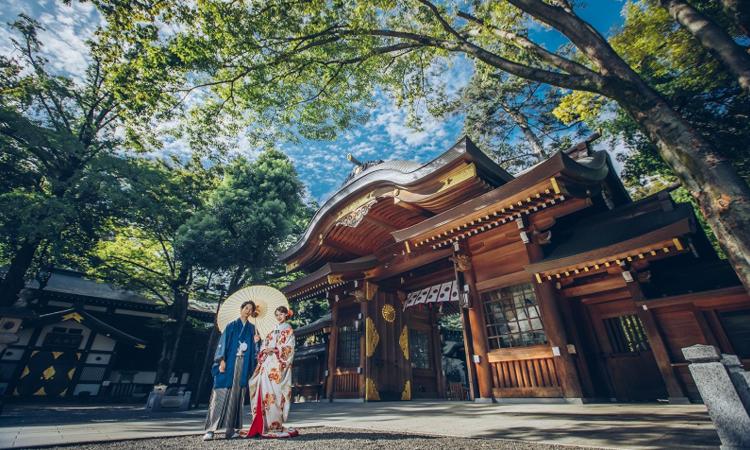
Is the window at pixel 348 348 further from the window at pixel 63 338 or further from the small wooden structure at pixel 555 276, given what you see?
the window at pixel 63 338

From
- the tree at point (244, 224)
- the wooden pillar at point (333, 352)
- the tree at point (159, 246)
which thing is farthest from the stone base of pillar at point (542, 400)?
the tree at point (159, 246)

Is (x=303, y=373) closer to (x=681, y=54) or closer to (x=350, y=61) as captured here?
(x=350, y=61)

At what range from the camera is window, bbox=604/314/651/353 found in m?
6.44

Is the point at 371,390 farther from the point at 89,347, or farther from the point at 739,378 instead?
the point at 89,347

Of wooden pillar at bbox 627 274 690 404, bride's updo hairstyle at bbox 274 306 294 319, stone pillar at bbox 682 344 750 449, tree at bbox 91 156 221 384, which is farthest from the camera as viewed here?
tree at bbox 91 156 221 384

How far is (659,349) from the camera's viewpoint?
573 centimetres

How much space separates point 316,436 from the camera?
3.59 meters

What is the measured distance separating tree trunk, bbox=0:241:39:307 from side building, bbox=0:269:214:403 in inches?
101

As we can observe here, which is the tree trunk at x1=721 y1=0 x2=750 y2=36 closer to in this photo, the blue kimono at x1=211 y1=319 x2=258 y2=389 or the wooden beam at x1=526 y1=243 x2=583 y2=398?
the wooden beam at x1=526 y1=243 x2=583 y2=398

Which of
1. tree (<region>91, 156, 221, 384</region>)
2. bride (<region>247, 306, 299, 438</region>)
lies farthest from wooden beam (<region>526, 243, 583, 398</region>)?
tree (<region>91, 156, 221, 384</region>)

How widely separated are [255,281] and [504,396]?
11.0 meters

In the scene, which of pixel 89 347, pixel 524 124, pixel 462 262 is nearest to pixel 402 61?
pixel 462 262

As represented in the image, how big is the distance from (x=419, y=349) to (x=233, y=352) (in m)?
7.84

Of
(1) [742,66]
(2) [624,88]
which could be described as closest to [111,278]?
(2) [624,88]
